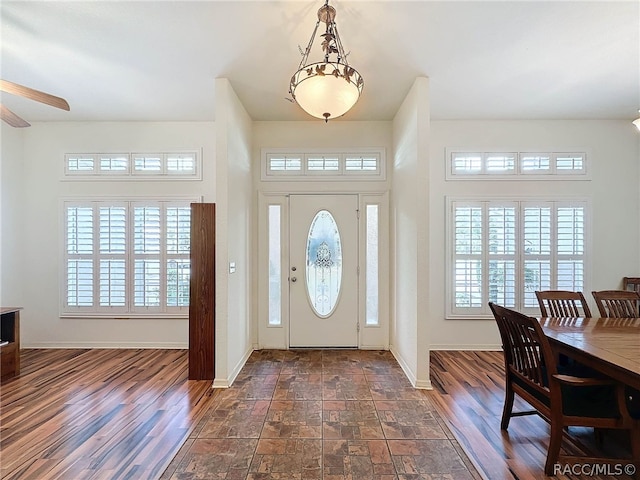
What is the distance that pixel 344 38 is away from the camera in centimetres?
Result: 260

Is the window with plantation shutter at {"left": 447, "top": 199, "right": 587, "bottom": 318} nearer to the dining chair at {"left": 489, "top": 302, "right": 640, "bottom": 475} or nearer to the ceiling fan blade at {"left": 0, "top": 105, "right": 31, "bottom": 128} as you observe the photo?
the dining chair at {"left": 489, "top": 302, "right": 640, "bottom": 475}

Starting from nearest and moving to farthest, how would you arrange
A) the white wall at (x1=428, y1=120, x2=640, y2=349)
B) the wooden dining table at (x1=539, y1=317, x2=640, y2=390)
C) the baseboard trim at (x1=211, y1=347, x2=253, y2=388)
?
the wooden dining table at (x1=539, y1=317, x2=640, y2=390)
the baseboard trim at (x1=211, y1=347, x2=253, y2=388)
the white wall at (x1=428, y1=120, x2=640, y2=349)

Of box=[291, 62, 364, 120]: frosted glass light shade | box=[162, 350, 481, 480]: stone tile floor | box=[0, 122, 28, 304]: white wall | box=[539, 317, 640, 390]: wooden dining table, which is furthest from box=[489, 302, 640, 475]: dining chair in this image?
box=[0, 122, 28, 304]: white wall

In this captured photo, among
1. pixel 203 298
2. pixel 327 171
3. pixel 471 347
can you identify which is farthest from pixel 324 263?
pixel 471 347

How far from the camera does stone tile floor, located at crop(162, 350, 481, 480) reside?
2.02 metres

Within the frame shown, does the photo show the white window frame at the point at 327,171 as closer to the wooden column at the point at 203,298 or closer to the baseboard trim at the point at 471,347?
the wooden column at the point at 203,298

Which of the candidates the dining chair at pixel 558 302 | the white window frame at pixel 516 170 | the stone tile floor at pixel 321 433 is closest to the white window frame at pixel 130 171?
the stone tile floor at pixel 321 433

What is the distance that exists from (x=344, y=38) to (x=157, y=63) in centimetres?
174

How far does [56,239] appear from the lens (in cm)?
438

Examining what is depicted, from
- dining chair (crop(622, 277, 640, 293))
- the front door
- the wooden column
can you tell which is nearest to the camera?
the wooden column

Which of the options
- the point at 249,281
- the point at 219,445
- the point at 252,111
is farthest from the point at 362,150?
the point at 219,445

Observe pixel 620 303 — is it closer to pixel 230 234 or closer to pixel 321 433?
pixel 321 433

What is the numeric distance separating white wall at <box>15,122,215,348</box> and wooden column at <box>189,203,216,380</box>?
1142 millimetres

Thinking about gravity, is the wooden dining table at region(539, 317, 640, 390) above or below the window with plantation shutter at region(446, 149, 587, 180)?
below
